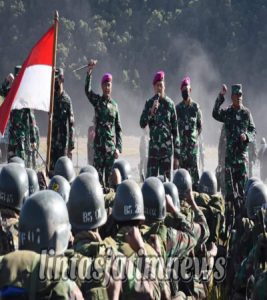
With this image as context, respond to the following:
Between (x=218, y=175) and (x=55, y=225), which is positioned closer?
(x=55, y=225)

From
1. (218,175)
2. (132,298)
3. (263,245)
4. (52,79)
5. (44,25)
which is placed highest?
(44,25)

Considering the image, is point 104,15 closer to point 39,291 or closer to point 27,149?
point 27,149

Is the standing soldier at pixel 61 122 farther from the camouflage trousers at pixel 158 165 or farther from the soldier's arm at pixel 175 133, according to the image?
the soldier's arm at pixel 175 133

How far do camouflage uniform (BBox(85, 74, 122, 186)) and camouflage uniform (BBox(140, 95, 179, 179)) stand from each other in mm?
438

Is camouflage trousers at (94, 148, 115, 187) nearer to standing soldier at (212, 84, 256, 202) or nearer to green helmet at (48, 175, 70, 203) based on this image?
standing soldier at (212, 84, 256, 202)

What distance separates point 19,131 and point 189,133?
2614mm

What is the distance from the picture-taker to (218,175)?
13453 millimetres

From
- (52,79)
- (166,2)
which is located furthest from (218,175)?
(166,2)

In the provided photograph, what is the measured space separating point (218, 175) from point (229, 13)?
40.1m

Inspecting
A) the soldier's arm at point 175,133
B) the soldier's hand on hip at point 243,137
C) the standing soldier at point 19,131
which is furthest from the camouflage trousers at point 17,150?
the soldier's hand on hip at point 243,137

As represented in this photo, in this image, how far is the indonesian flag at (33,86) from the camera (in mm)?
9461

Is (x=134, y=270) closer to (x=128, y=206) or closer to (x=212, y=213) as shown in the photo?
(x=128, y=206)

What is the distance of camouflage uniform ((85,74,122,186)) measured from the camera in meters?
10.9

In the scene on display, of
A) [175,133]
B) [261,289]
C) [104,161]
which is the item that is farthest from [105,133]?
[261,289]
